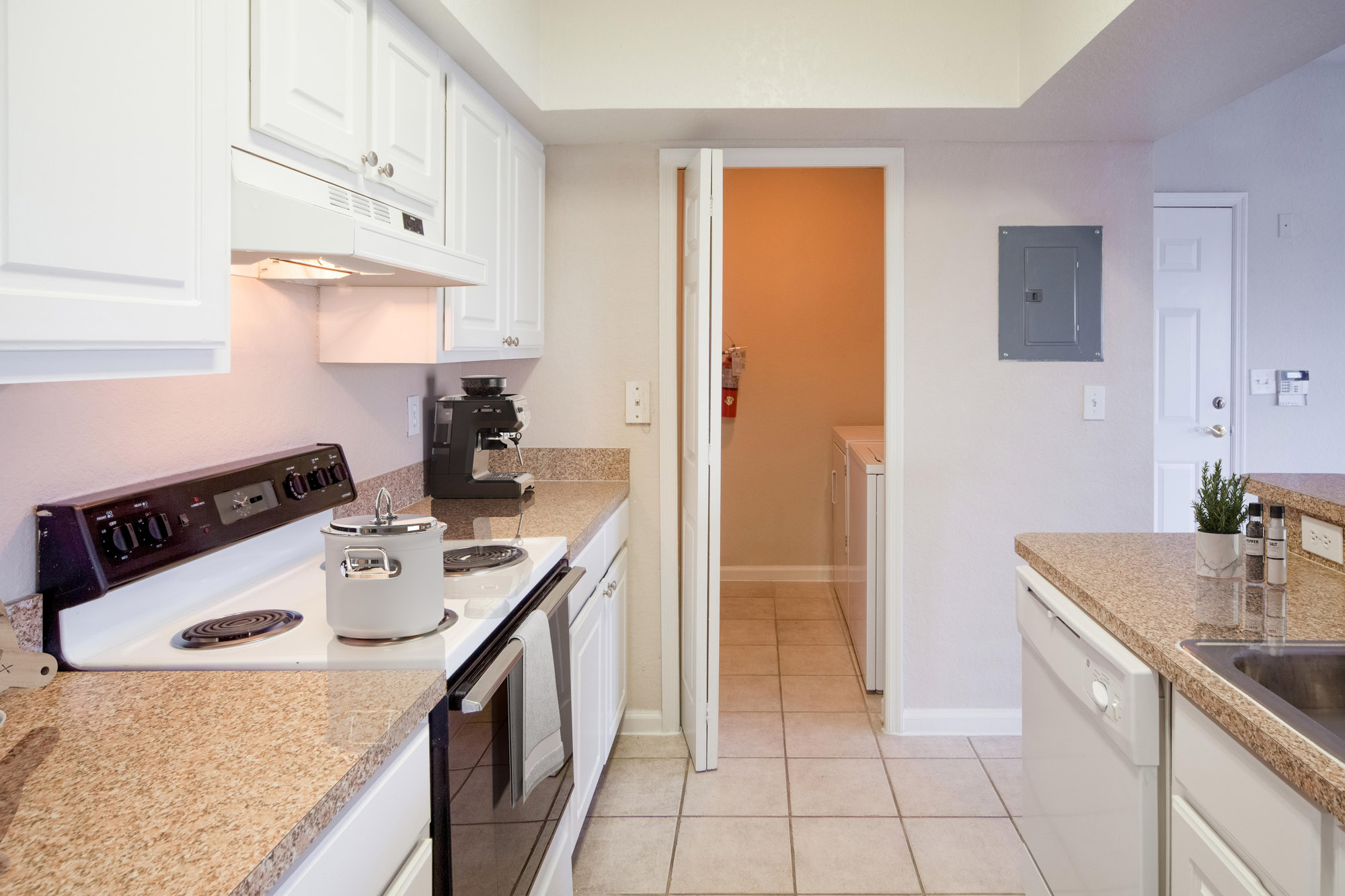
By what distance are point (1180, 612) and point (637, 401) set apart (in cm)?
190

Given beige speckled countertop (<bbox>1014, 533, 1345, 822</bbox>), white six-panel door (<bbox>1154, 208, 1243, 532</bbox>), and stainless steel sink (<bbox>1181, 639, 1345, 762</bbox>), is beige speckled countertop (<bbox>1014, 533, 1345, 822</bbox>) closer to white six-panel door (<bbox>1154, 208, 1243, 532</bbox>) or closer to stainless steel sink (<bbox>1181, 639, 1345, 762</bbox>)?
stainless steel sink (<bbox>1181, 639, 1345, 762</bbox>)

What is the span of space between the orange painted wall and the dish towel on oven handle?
326 centimetres

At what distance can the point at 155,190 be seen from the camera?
1031 mm

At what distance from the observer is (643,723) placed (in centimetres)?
308

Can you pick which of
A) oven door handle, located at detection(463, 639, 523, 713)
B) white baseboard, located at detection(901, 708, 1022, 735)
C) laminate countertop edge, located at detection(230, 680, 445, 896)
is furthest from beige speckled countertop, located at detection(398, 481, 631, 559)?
white baseboard, located at detection(901, 708, 1022, 735)

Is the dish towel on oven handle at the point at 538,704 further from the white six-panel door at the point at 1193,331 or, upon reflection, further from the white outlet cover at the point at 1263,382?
the white outlet cover at the point at 1263,382

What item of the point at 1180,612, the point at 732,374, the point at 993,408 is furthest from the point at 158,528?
the point at 732,374

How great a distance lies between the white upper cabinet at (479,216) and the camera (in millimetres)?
2152

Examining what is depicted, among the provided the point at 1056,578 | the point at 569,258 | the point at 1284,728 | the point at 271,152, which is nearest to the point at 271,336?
the point at 271,152

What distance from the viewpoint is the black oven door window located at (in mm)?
1281

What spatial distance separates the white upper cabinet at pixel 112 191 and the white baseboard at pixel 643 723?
2222 mm

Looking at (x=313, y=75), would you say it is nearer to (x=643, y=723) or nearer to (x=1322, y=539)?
(x=1322, y=539)

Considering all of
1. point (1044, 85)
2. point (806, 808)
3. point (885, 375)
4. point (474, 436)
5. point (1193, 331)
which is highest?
point (1044, 85)

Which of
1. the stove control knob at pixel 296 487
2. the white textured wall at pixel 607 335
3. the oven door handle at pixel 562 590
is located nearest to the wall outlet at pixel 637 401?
the white textured wall at pixel 607 335
